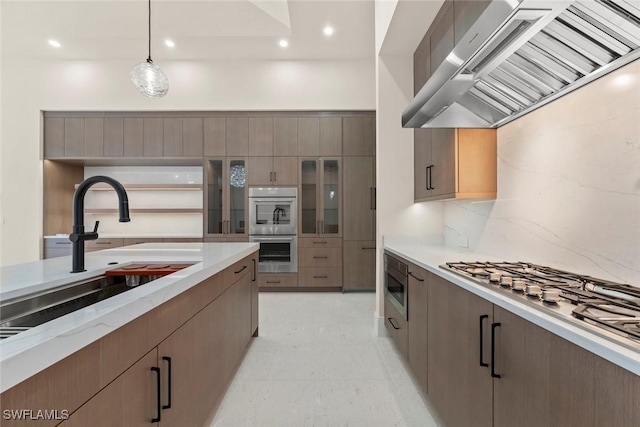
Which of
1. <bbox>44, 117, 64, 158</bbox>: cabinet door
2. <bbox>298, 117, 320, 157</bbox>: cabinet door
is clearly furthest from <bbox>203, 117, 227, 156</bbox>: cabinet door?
<bbox>44, 117, 64, 158</bbox>: cabinet door

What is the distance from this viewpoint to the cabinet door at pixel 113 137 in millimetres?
4457

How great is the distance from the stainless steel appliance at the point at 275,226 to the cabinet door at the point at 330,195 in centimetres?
44

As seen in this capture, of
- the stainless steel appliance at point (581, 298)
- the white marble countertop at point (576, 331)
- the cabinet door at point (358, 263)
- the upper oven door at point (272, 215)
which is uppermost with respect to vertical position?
the upper oven door at point (272, 215)

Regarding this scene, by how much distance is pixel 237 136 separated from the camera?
450cm

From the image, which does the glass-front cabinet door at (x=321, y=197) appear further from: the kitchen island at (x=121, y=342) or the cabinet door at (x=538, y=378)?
the cabinet door at (x=538, y=378)

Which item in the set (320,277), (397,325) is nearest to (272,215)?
(320,277)

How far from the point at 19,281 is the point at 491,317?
5.78 feet

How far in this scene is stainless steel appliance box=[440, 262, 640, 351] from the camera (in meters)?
0.67

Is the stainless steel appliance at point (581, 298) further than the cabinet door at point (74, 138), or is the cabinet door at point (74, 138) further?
the cabinet door at point (74, 138)

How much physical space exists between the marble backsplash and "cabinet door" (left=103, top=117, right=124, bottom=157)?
4.97 m

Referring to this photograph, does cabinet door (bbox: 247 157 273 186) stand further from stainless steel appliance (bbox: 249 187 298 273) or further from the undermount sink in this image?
the undermount sink

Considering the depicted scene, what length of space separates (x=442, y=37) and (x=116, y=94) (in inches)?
187

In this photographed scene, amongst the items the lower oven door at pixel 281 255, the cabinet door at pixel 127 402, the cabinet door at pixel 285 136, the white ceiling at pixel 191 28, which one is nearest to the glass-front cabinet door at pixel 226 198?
the lower oven door at pixel 281 255

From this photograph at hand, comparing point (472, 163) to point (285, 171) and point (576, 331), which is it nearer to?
point (576, 331)
